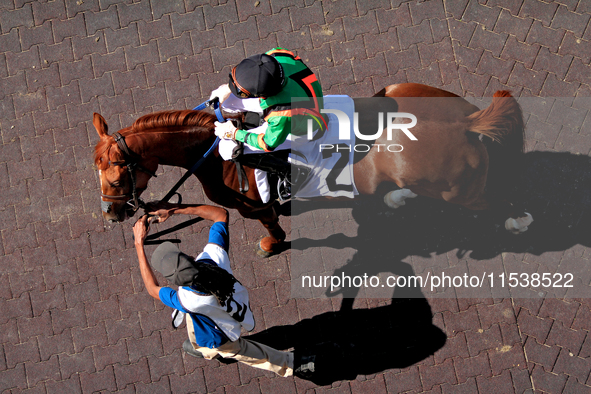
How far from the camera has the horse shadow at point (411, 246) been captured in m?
4.93

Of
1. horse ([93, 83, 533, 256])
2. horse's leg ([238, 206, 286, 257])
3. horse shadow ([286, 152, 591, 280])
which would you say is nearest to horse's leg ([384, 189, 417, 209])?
horse shadow ([286, 152, 591, 280])

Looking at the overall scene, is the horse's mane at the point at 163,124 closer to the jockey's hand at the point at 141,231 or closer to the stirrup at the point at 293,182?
the jockey's hand at the point at 141,231

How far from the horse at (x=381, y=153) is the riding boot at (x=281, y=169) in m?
0.16

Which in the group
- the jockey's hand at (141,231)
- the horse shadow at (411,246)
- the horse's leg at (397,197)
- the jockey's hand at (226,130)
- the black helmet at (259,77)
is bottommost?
the horse shadow at (411,246)

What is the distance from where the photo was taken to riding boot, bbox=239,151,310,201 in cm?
385

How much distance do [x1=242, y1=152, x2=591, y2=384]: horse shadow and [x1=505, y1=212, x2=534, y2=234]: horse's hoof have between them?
95 mm

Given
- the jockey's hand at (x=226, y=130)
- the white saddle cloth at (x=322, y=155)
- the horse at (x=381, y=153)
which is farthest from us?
the white saddle cloth at (x=322, y=155)

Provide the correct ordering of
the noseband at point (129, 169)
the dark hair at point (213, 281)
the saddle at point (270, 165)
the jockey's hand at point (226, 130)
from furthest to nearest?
the saddle at point (270, 165)
the jockey's hand at point (226, 130)
the noseband at point (129, 169)
the dark hair at point (213, 281)

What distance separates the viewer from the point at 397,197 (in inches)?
196

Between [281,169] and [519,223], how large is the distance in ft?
10.0

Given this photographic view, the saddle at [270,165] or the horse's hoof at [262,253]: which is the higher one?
the saddle at [270,165]

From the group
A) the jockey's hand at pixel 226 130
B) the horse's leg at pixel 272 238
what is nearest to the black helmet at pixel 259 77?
the jockey's hand at pixel 226 130

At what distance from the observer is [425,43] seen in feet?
17.8

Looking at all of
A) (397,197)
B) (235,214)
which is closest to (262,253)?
(235,214)
